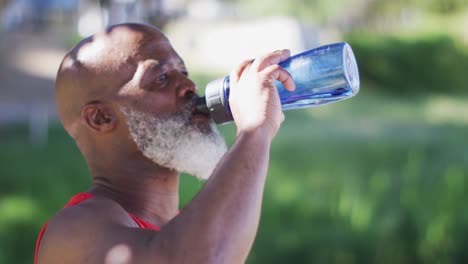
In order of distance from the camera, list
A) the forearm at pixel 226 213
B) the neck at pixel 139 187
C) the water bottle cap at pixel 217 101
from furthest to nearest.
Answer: the neck at pixel 139 187
the water bottle cap at pixel 217 101
the forearm at pixel 226 213

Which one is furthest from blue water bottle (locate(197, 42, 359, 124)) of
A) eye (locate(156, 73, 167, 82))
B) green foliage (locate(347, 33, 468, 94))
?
green foliage (locate(347, 33, 468, 94))

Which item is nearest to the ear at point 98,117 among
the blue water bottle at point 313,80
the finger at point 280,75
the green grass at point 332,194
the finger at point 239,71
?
the blue water bottle at point 313,80

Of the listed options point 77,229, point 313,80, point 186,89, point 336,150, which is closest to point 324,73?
point 313,80

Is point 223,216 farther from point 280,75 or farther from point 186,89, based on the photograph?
point 186,89

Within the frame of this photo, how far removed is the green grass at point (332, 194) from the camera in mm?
4848

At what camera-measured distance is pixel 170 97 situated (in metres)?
1.70

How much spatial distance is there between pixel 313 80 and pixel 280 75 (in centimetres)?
21

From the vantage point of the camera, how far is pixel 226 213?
127 centimetres

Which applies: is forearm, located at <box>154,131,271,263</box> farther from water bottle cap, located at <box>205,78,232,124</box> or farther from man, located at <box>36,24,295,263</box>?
water bottle cap, located at <box>205,78,232,124</box>

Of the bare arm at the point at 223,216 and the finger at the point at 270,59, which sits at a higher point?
the finger at the point at 270,59

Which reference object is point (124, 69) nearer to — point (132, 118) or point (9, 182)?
point (132, 118)

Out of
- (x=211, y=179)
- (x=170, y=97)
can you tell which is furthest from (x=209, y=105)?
(x=211, y=179)

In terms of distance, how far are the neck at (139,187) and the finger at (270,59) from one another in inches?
18.5

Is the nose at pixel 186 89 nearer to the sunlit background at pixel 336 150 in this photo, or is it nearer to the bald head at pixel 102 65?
the bald head at pixel 102 65
